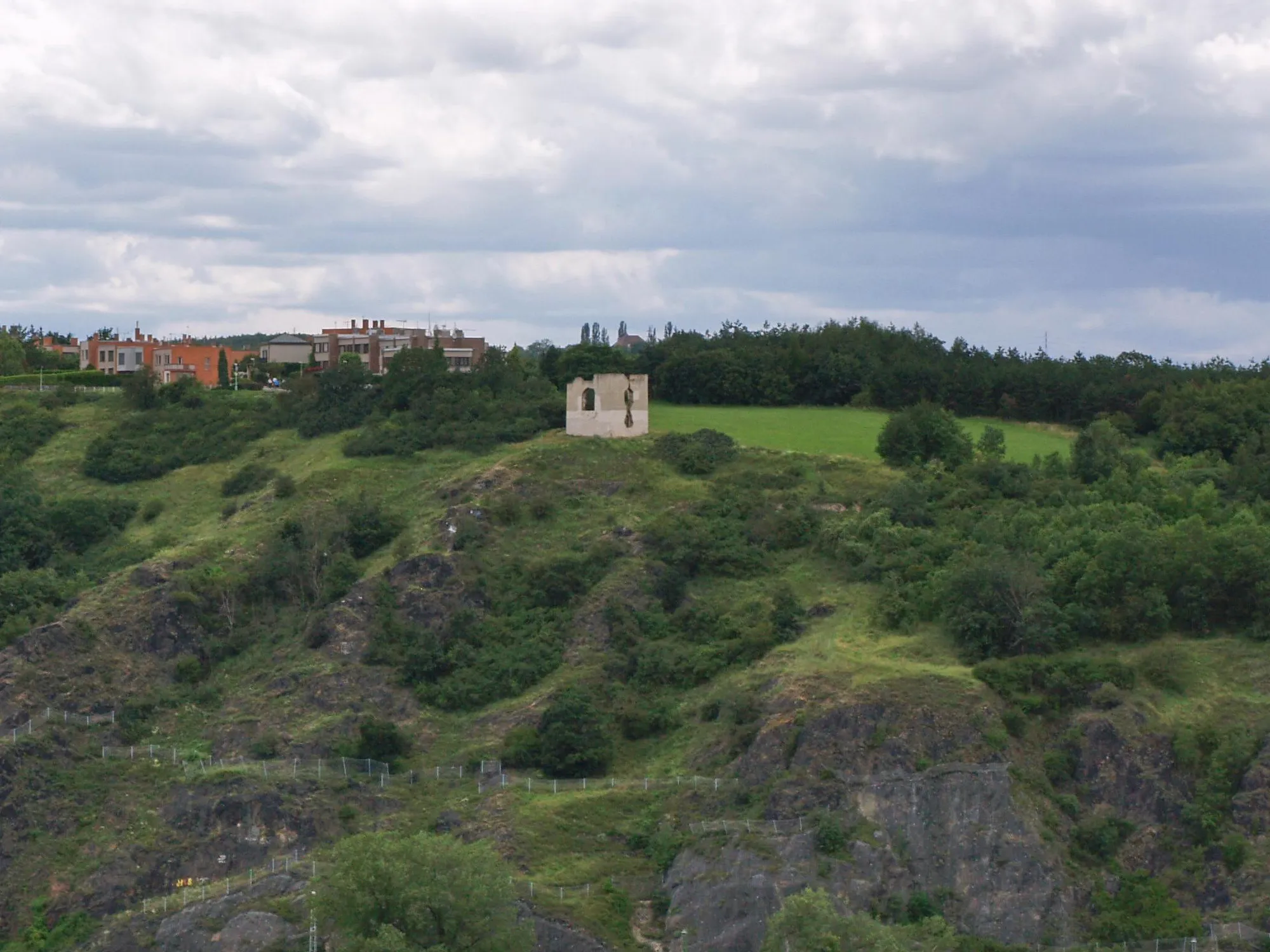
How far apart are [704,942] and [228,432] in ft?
153

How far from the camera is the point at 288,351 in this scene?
120 metres

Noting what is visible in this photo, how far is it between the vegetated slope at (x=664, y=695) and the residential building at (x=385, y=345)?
19.7 meters

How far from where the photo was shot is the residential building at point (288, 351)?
11962cm

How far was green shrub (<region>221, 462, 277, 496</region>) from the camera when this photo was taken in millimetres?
85188

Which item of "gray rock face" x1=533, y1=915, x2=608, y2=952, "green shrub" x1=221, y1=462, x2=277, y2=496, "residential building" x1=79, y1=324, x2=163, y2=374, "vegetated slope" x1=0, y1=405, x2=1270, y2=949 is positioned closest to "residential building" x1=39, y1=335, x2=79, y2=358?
"residential building" x1=79, y1=324, x2=163, y2=374

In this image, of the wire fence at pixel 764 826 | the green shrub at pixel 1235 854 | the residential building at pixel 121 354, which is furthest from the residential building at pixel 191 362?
the green shrub at pixel 1235 854

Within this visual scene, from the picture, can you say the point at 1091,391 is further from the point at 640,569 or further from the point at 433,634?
the point at 433,634

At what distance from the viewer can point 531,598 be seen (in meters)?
71.9

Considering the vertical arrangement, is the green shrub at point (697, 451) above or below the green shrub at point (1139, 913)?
above

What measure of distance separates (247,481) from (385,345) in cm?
2214

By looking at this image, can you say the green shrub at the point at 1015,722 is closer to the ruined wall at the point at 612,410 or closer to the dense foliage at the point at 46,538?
the ruined wall at the point at 612,410

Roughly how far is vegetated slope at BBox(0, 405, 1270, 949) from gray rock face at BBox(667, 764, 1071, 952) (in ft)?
0.29

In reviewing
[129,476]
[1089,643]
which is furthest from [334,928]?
[129,476]

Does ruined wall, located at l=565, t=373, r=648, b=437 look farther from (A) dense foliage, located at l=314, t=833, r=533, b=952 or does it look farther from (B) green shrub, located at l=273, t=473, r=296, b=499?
(A) dense foliage, located at l=314, t=833, r=533, b=952
